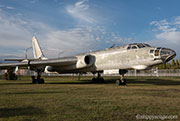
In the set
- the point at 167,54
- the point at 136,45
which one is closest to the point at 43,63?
the point at 136,45

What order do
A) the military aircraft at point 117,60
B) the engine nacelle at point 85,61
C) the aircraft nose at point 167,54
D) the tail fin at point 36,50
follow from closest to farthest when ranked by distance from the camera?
the aircraft nose at point 167,54 < the military aircraft at point 117,60 < the engine nacelle at point 85,61 < the tail fin at point 36,50

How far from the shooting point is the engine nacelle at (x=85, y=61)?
14701mm

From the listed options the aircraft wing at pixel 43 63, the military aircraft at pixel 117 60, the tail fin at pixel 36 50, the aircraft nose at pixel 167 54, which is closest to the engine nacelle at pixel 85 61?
the military aircraft at pixel 117 60

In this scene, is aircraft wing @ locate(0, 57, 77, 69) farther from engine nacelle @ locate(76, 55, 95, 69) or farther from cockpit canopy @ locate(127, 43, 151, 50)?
cockpit canopy @ locate(127, 43, 151, 50)

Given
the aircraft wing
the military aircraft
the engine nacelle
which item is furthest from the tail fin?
the engine nacelle

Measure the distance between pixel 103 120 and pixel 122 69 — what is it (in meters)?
9.39

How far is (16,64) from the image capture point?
15.3m

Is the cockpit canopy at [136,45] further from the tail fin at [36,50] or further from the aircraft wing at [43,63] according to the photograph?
Answer: the tail fin at [36,50]

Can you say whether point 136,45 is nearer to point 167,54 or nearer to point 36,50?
point 167,54

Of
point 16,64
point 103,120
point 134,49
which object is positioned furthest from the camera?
point 16,64

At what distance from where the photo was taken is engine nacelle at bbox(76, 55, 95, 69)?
14.7 metres

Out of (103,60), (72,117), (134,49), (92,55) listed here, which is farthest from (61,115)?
(92,55)

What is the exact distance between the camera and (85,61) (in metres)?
15.1

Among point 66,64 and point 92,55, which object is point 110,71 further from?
point 66,64
